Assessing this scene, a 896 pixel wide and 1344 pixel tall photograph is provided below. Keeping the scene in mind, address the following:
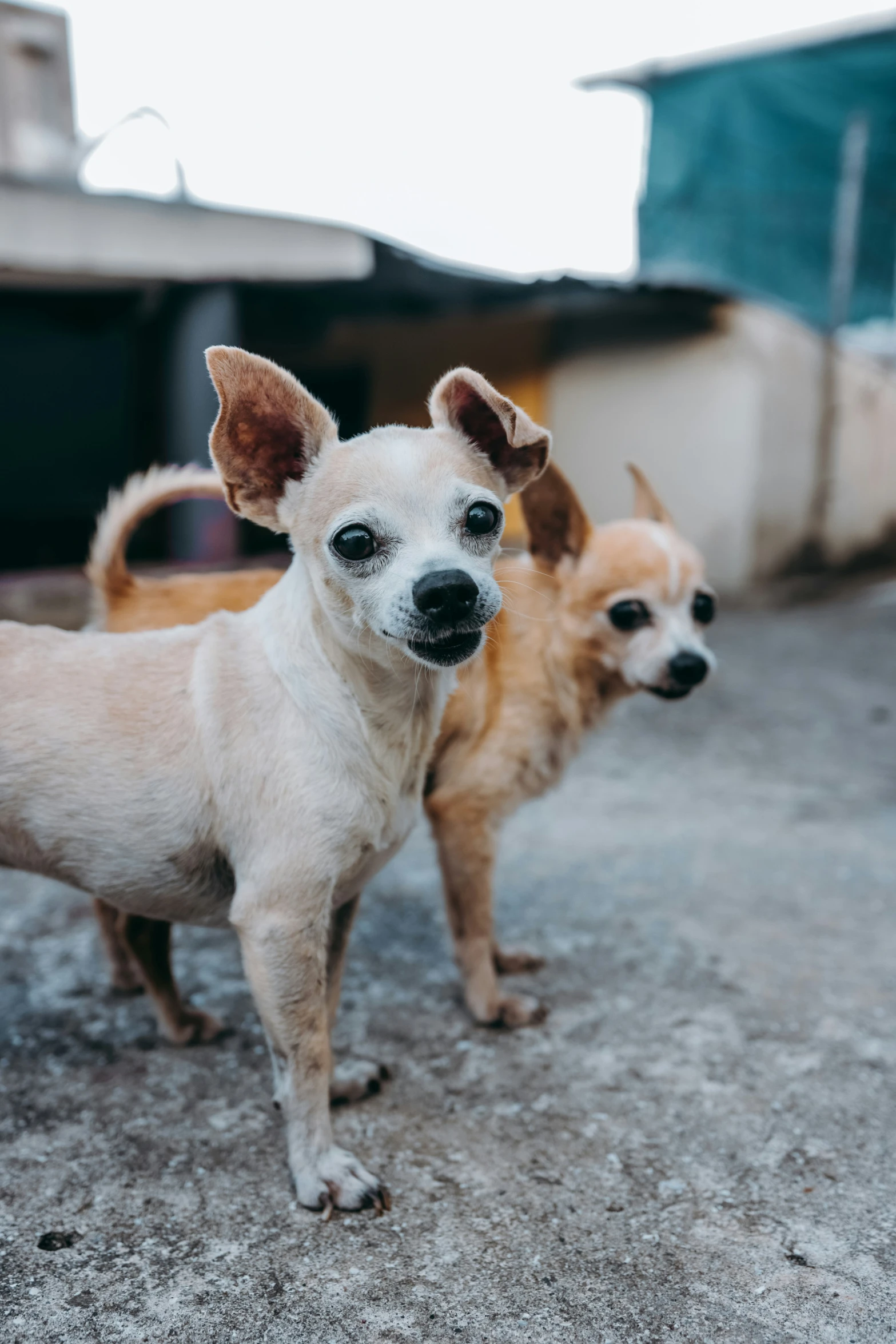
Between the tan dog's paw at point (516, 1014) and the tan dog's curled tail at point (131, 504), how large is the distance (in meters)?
1.57

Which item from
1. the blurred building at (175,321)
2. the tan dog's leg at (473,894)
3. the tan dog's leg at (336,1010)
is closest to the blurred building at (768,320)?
the blurred building at (175,321)

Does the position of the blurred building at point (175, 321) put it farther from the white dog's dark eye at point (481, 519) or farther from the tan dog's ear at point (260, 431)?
the white dog's dark eye at point (481, 519)

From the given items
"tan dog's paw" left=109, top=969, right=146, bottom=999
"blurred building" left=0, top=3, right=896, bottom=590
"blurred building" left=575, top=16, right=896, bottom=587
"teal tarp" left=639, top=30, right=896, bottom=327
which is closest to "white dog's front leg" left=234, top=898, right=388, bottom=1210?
"tan dog's paw" left=109, top=969, right=146, bottom=999

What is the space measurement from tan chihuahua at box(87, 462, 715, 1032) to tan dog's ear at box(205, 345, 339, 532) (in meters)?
0.67

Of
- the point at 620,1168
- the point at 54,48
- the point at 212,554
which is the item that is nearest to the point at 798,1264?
the point at 620,1168

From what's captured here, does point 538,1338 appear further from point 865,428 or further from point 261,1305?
point 865,428

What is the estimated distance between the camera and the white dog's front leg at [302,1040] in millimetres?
1917

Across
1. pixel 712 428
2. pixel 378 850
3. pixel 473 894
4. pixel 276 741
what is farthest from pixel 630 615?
pixel 712 428

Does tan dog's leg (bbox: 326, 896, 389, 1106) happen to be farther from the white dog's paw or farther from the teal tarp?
the teal tarp

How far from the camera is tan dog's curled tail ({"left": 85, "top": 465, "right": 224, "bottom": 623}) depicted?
240 cm

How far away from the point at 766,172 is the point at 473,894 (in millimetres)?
9181

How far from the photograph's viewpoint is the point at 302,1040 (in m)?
1.97

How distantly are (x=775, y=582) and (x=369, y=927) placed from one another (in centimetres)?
629

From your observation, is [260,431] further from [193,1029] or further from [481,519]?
[193,1029]
